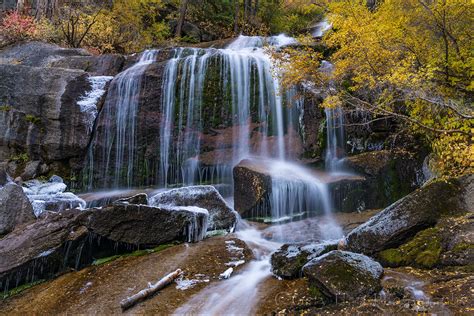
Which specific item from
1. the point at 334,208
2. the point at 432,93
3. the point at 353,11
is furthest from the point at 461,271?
the point at 353,11

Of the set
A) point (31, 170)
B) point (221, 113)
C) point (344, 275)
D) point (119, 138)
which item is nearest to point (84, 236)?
point (344, 275)

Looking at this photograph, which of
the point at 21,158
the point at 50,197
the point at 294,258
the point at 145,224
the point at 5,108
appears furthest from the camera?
the point at 5,108

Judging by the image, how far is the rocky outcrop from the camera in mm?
5785

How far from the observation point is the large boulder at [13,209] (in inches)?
266

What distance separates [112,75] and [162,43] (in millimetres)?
6082

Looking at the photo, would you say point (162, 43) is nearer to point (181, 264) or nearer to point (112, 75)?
point (112, 75)

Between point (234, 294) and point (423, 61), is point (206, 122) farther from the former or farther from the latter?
point (234, 294)

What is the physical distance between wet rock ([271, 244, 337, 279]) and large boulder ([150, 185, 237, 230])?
7.10 feet

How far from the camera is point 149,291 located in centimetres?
493

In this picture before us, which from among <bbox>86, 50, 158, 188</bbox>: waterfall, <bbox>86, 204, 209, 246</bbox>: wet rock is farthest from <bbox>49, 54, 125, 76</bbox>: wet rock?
<bbox>86, 204, 209, 246</bbox>: wet rock

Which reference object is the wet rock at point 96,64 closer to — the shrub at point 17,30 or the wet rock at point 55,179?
the shrub at point 17,30

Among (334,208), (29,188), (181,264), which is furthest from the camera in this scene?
(29,188)

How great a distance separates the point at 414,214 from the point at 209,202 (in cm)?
412

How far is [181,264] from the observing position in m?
5.93
